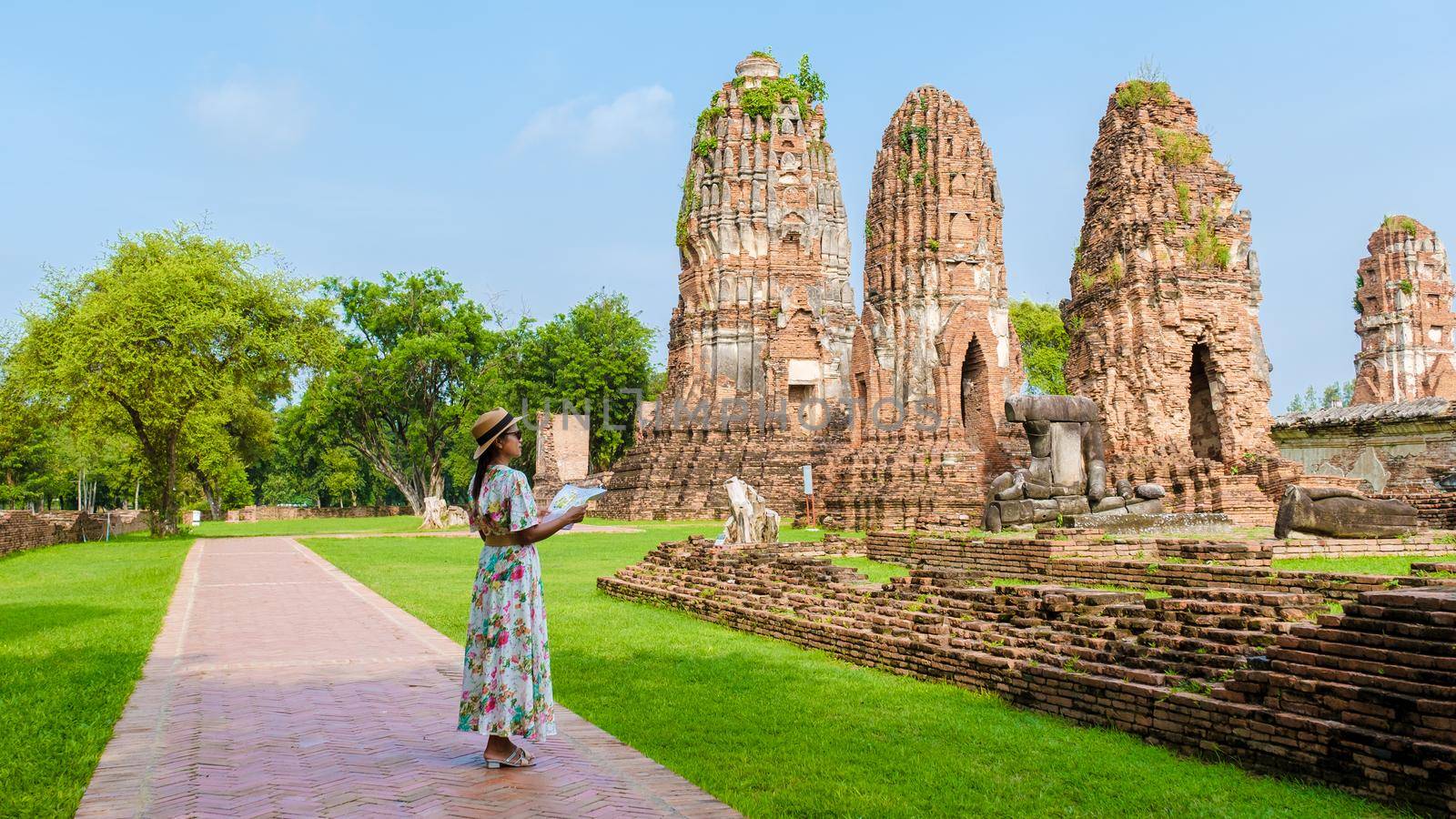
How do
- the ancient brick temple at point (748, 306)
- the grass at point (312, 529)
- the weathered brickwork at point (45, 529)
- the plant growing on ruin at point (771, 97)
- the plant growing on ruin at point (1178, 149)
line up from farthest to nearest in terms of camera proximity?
the plant growing on ruin at point (771, 97), the ancient brick temple at point (748, 306), the grass at point (312, 529), the weathered brickwork at point (45, 529), the plant growing on ruin at point (1178, 149)

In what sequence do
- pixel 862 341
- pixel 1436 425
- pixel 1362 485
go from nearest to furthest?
1. pixel 1362 485
2. pixel 1436 425
3. pixel 862 341

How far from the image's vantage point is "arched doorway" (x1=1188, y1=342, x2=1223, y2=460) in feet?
74.4

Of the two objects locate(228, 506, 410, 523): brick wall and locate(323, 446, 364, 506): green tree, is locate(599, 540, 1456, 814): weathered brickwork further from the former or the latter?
locate(228, 506, 410, 523): brick wall

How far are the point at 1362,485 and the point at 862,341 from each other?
12932 mm

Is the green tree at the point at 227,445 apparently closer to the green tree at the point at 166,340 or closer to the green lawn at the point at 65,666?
the green tree at the point at 166,340

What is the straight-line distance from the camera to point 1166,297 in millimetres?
21031

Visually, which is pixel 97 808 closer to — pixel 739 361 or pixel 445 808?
pixel 445 808

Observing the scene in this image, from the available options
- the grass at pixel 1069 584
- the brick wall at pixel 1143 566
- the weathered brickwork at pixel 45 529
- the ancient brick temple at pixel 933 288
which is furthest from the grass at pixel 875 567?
the weathered brickwork at pixel 45 529

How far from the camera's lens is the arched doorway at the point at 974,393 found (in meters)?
29.8

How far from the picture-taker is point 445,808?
4.51 m

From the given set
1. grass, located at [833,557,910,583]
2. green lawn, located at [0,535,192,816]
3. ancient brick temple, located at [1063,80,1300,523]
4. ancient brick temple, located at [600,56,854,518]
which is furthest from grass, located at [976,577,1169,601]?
ancient brick temple, located at [600,56,854,518]

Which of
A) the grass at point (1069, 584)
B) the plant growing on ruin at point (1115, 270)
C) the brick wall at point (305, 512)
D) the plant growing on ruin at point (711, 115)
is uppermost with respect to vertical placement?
the plant growing on ruin at point (711, 115)

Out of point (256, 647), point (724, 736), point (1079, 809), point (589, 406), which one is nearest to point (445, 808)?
point (724, 736)

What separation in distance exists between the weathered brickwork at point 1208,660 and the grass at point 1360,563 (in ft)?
10.5
